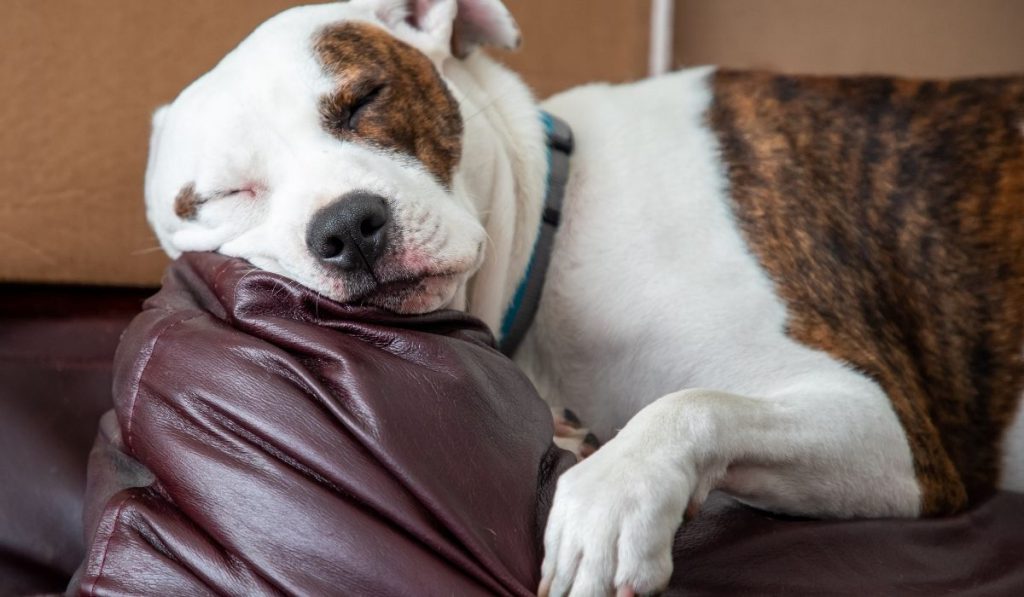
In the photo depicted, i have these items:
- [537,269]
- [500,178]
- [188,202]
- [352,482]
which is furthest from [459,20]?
[352,482]

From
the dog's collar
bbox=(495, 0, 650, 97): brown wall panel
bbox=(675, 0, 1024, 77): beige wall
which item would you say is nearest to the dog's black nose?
the dog's collar

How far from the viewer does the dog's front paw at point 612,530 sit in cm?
96

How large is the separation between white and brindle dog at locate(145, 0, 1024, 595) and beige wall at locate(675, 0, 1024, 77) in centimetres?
149

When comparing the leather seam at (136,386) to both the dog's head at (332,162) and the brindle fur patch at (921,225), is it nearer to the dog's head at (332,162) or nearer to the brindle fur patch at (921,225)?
the dog's head at (332,162)

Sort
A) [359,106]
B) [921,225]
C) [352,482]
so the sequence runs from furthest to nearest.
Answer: [921,225], [359,106], [352,482]

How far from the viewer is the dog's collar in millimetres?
1560

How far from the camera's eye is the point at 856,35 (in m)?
3.30

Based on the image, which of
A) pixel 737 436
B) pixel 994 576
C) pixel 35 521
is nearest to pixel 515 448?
pixel 737 436

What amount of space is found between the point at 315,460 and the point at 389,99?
63cm

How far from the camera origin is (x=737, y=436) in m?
1.13

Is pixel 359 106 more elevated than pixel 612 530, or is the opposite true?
pixel 359 106

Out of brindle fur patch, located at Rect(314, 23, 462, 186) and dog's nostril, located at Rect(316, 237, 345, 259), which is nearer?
dog's nostril, located at Rect(316, 237, 345, 259)

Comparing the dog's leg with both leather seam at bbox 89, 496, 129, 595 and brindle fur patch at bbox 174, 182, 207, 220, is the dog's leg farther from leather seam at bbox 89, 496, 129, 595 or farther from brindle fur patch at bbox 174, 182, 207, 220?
brindle fur patch at bbox 174, 182, 207, 220

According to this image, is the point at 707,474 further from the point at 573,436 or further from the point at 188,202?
the point at 188,202
